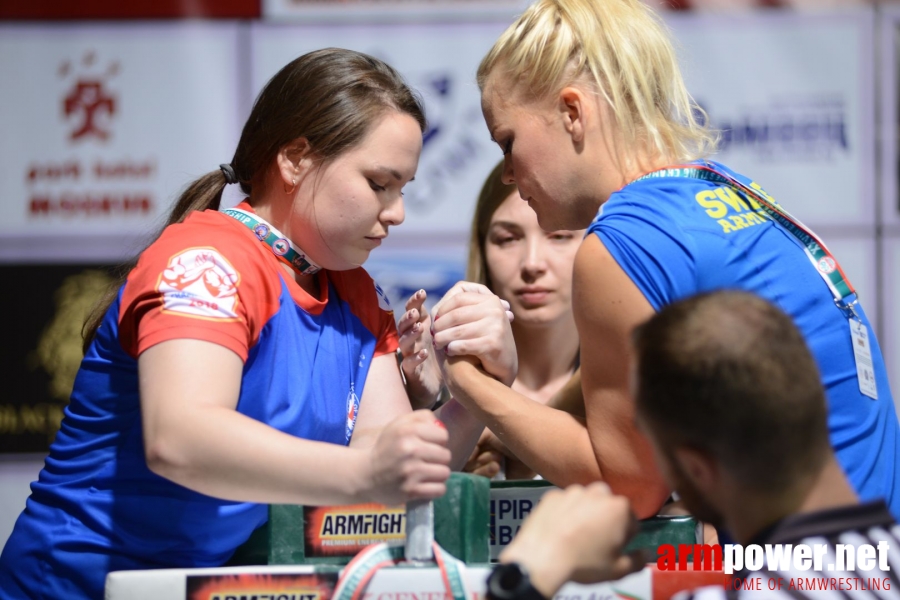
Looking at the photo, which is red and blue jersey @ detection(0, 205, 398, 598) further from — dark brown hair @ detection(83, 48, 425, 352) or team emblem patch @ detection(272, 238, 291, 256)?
dark brown hair @ detection(83, 48, 425, 352)

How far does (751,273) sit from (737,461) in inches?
17.3

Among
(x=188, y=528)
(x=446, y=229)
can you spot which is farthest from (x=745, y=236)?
(x=446, y=229)

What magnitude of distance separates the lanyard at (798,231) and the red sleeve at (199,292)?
672 mm

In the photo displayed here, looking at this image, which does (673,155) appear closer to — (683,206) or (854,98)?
(683,206)

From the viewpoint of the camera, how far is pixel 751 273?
139cm

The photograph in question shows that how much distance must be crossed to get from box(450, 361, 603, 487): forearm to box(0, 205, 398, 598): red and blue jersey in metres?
0.29

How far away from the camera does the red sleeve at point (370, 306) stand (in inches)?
71.5

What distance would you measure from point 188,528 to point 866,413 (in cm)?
108

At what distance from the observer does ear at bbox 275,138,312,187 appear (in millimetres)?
1651

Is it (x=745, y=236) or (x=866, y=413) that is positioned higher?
(x=745, y=236)

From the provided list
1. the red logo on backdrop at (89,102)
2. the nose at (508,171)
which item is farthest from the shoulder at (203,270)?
the red logo on backdrop at (89,102)

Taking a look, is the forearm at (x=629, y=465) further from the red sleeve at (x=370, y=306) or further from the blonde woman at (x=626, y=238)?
the red sleeve at (x=370, y=306)

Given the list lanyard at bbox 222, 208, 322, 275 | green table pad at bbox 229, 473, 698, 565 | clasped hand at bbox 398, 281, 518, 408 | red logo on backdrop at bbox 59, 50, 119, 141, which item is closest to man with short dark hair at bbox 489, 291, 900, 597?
green table pad at bbox 229, 473, 698, 565

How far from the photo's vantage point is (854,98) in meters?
3.18
